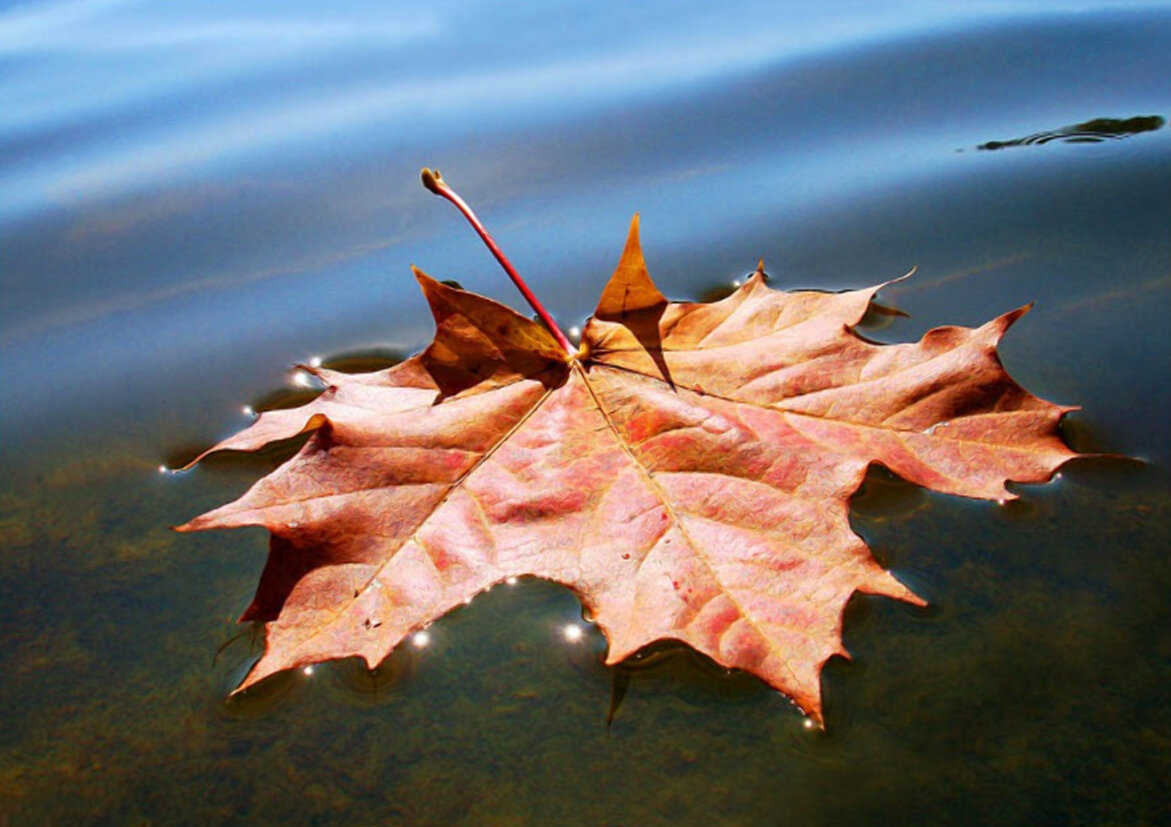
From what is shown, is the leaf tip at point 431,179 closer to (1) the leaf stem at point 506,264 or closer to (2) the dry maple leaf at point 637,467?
(1) the leaf stem at point 506,264

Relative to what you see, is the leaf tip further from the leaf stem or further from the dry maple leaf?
the dry maple leaf

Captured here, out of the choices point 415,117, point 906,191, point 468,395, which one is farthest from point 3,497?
point 906,191

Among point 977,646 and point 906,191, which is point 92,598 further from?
point 906,191

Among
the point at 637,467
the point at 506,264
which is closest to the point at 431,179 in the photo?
the point at 506,264

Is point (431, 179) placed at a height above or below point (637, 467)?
above

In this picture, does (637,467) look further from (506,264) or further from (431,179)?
(431,179)

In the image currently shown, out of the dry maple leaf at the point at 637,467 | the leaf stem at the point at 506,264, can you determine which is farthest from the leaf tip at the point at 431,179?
the dry maple leaf at the point at 637,467
